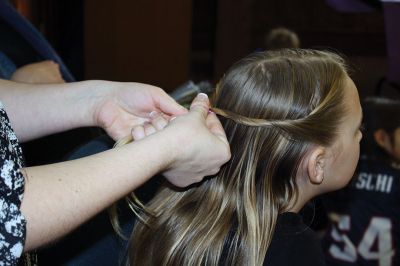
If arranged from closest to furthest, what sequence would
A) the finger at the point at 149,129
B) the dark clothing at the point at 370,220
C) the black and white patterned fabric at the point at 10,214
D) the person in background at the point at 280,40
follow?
the black and white patterned fabric at the point at 10,214
the finger at the point at 149,129
the dark clothing at the point at 370,220
the person in background at the point at 280,40

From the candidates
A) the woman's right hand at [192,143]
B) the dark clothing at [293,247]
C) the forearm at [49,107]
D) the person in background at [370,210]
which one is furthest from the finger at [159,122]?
the person in background at [370,210]

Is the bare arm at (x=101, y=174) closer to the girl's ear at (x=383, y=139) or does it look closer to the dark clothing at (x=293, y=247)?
the dark clothing at (x=293, y=247)

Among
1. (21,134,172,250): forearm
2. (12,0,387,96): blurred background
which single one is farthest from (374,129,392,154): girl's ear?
(12,0,387,96): blurred background

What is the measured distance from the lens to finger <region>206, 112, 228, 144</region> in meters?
0.76

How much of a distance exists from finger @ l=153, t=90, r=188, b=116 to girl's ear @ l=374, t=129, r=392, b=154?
4.00ft

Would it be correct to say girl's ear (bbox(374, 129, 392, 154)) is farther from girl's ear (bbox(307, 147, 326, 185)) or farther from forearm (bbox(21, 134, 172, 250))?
forearm (bbox(21, 134, 172, 250))

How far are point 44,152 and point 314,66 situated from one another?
1.95ft

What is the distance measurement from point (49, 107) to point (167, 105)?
0.18 metres

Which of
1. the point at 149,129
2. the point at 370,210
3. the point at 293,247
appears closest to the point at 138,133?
the point at 149,129

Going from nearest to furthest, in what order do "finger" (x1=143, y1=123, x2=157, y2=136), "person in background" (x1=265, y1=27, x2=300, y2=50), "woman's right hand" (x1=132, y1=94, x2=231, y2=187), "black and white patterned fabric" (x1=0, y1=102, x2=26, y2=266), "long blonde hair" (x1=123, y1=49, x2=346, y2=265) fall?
1. "black and white patterned fabric" (x1=0, y1=102, x2=26, y2=266)
2. "woman's right hand" (x1=132, y1=94, x2=231, y2=187)
3. "finger" (x1=143, y1=123, x2=157, y2=136)
4. "long blonde hair" (x1=123, y1=49, x2=346, y2=265)
5. "person in background" (x1=265, y1=27, x2=300, y2=50)

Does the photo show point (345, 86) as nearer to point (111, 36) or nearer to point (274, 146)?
point (274, 146)

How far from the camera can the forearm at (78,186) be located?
567 mm

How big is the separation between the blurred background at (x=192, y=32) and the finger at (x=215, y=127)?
3.57m

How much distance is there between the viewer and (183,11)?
14.5 feet
